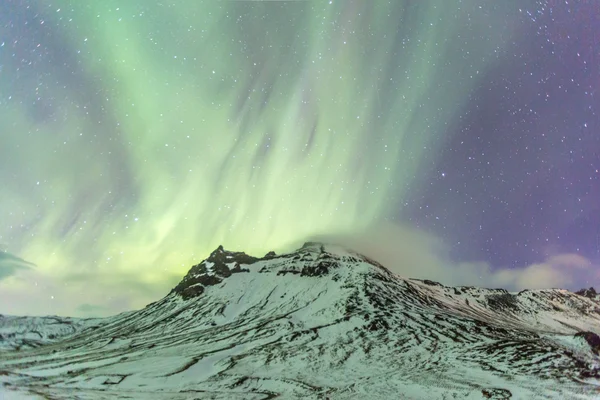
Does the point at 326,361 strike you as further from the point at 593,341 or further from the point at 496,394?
the point at 593,341

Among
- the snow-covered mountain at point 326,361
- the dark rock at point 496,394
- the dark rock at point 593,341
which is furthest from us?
the dark rock at point 593,341

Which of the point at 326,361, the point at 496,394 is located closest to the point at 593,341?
the point at 496,394

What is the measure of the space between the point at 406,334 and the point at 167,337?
92.7 m

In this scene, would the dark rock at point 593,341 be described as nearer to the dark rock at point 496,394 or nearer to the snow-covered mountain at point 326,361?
the snow-covered mountain at point 326,361

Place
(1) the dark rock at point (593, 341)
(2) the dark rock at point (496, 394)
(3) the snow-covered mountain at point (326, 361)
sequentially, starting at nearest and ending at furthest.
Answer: (2) the dark rock at point (496, 394) < (3) the snow-covered mountain at point (326, 361) < (1) the dark rock at point (593, 341)

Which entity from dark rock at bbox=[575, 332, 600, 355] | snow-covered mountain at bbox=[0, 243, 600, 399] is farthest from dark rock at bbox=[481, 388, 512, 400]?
dark rock at bbox=[575, 332, 600, 355]

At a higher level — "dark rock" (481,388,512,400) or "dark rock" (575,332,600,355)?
"dark rock" (575,332,600,355)

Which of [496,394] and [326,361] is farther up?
[326,361]

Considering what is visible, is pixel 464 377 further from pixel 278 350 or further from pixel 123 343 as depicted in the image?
pixel 123 343

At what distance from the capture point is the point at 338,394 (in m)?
79.6

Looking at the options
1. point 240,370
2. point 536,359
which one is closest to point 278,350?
point 240,370

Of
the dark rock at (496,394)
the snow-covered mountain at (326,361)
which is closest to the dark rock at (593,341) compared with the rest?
the snow-covered mountain at (326,361)

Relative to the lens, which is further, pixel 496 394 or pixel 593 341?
pixel 593 341

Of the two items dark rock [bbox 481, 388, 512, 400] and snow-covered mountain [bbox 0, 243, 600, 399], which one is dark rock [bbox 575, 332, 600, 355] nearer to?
snow-covered mountain [bbox 0, 243, 600, 399]
